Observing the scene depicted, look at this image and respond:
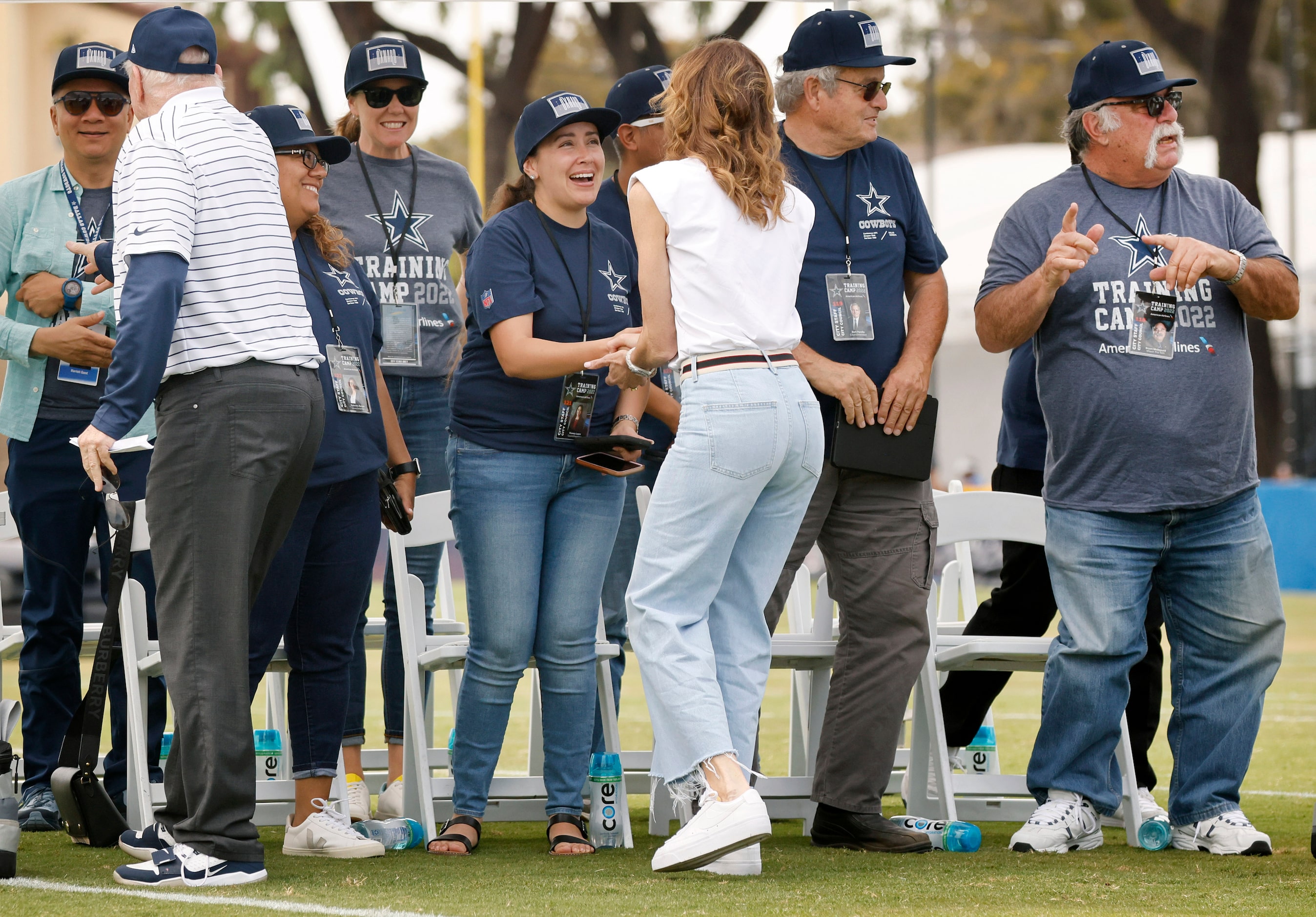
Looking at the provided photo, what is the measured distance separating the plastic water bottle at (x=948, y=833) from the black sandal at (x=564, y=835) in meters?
0.84

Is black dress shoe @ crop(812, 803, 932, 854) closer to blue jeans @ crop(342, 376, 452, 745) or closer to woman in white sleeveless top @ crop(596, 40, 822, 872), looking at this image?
woman in white sleeveless top @ crop(596, 40, 822, 872)

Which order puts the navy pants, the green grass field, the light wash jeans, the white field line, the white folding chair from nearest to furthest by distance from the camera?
the white field line, the green grass field, the light wash jeans, the white folding chair, the navy pants

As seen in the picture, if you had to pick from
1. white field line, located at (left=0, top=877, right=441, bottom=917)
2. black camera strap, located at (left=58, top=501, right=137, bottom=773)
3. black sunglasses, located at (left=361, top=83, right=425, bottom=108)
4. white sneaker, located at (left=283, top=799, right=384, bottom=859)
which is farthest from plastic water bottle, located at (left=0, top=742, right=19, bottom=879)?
black sunglasses, located at (left=361, top=83, right=425, bottom=108)

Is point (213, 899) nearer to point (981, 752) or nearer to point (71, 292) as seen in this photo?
point (71, 292)

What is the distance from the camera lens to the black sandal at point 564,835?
15.1 feet

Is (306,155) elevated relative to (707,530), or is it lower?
elevated

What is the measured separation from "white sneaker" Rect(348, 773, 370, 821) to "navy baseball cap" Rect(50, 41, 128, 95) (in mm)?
2205

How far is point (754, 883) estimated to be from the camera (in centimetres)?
391

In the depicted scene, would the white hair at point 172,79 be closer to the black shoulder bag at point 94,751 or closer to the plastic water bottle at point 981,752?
the black shoulder bag at point 94,751

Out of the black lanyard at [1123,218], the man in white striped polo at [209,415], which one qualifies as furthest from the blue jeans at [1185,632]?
the man in white striped polo at [209,415]

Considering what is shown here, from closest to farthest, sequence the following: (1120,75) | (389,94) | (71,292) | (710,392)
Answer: (710,392), (1120,75), (71,292), (389,94)

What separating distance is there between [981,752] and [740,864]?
6.20 ft

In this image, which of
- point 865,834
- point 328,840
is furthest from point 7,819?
point 865,834

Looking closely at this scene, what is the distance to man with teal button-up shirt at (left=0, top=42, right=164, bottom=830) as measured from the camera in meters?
4.98
